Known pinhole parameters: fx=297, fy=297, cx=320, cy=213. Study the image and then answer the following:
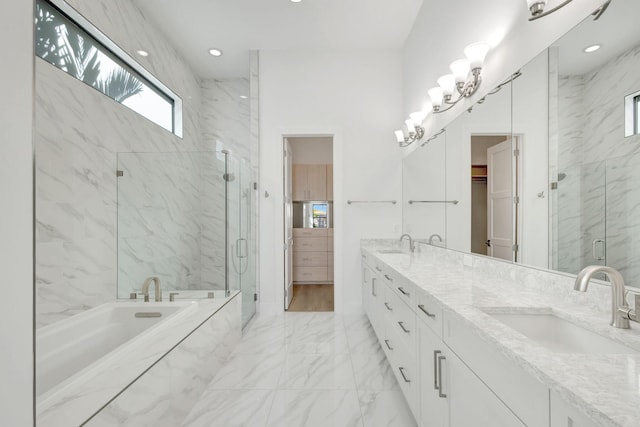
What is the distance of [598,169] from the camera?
3.53 feet

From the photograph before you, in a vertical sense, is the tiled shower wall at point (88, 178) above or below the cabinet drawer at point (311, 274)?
above

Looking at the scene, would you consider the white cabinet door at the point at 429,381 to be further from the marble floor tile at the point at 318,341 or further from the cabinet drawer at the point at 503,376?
the marble floor tile at the point at 318,341

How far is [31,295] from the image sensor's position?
565 millimetres

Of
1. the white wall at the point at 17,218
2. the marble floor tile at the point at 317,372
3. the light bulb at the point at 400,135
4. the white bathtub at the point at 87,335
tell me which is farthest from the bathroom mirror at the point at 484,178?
the white bathtub at the point at 87,335

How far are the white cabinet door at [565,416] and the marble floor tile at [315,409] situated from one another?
4.25 feet

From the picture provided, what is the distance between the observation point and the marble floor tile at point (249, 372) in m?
2.06

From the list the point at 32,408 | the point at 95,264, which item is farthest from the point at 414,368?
the point at 95,264

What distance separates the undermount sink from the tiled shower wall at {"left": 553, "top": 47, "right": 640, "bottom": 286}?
249 mm

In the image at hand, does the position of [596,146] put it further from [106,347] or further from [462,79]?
[106,347]

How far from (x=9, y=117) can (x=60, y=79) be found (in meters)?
2.05

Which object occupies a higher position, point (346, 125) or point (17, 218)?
point (346, 125)

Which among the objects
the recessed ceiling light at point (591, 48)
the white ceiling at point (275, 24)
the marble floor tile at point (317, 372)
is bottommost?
the marble floor tile at point (317, 372)

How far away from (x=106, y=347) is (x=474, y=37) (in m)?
3.41

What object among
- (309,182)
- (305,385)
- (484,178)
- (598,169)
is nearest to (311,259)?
(309,182)
